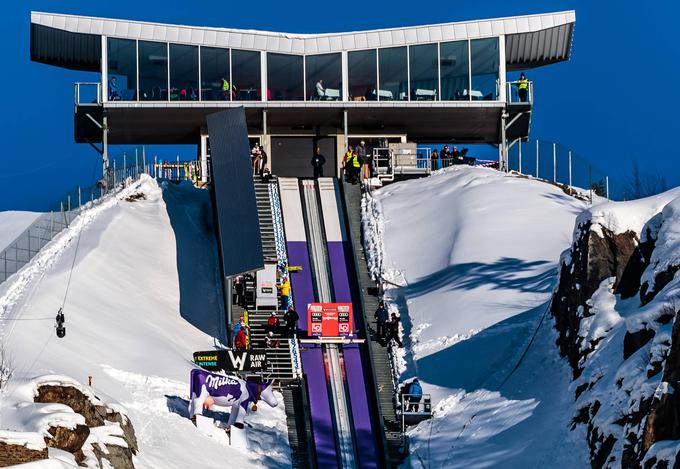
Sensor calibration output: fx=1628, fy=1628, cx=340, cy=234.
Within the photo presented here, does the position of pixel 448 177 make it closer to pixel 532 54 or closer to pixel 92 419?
pixel 532 54

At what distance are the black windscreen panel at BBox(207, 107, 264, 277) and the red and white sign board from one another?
2351mm

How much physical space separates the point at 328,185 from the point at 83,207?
8.22m

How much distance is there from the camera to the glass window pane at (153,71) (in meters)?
57.0

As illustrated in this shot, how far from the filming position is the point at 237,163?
4603 centimetres

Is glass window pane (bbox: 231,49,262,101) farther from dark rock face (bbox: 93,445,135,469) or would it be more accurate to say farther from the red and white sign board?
dark rock face (bbox: 93,445,135,469)

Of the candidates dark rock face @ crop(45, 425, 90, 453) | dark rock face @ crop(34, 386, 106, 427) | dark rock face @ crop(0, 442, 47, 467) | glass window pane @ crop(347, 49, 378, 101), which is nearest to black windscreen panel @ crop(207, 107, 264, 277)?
glass window pane @ crop(347, 49, 378, 101)

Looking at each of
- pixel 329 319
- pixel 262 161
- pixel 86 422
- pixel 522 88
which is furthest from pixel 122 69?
pixel 86 422

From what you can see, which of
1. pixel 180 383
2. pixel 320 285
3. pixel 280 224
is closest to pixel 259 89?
pixel 280 224

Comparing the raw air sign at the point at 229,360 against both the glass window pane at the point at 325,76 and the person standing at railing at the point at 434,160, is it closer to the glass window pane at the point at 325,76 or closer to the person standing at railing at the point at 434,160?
the person standing at railing at the point at 434,160

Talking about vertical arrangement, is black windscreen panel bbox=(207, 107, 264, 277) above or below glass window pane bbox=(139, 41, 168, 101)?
below

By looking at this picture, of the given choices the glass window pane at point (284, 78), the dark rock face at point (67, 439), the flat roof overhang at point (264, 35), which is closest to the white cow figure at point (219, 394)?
the dark rock face at point (67, 439)

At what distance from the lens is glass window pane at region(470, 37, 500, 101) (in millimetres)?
58219

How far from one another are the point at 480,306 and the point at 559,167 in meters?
16.0

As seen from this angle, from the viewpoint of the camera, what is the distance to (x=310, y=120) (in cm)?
5791
